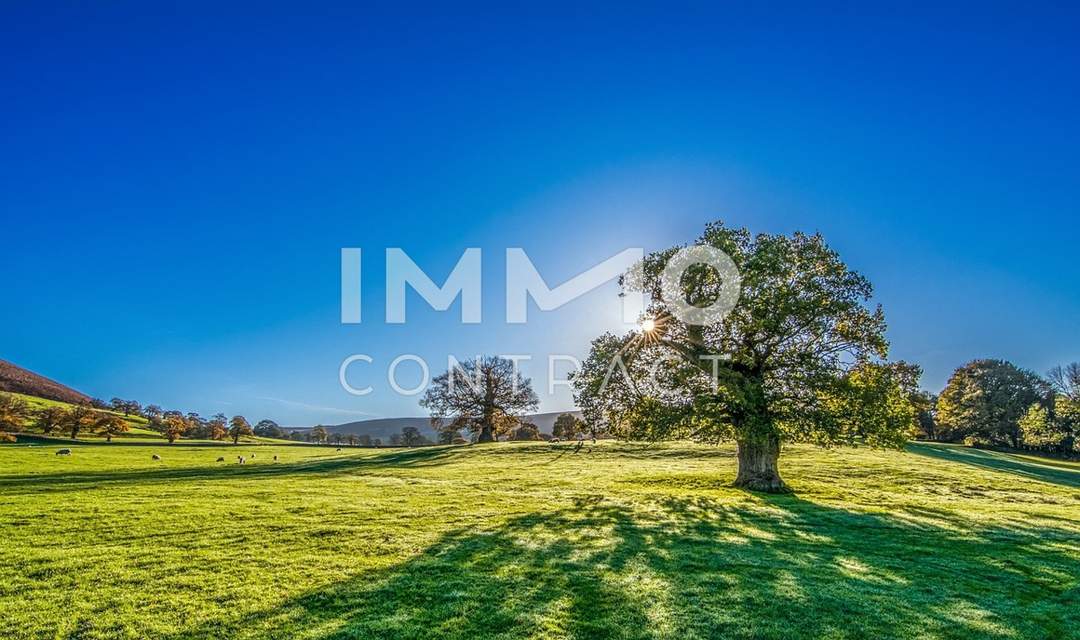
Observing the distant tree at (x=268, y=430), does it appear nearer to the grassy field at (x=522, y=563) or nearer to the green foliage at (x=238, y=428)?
the green foliage at (x=238, y=428)

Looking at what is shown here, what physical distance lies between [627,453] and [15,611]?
1567 inches

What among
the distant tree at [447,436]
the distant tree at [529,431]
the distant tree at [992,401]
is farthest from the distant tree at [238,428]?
the distant tree at [992,401]

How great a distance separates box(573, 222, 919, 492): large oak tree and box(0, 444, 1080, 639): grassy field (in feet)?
11.2

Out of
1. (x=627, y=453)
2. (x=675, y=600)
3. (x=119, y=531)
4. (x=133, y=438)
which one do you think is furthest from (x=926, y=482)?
(x=133, y=438)

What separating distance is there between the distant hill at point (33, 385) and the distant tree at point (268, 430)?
38.4 metres

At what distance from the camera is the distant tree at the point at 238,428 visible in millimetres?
78381

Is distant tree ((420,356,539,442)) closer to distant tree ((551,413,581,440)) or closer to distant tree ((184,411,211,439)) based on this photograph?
distant tree ((551,413,581,440))

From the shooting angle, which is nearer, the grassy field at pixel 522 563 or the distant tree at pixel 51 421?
the grassy field at pixel 522 563

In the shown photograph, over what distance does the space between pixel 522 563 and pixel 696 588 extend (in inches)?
141

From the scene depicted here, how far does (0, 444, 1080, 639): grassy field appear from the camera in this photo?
750 cm

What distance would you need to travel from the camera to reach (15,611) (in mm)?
7559

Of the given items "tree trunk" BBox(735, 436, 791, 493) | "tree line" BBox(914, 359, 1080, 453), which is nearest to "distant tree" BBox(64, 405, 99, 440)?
"tree trunk" BBox(735, 436, 791, 493)

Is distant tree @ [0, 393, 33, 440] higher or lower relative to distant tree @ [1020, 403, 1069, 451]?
Result: higher

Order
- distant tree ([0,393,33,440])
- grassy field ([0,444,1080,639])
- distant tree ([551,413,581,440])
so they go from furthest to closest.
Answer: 1. distant tree ([551,413,581,440])
2. distant tree ([0,393,33,440])
3. grassy field ([0,444,1080,639])
